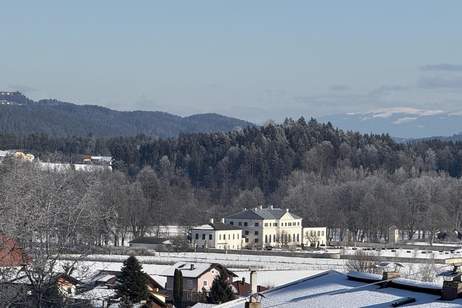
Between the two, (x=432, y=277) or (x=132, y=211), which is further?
(x=132, y=211)

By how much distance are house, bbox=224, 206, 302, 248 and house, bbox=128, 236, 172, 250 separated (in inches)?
405

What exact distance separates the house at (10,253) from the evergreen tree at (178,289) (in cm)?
2357

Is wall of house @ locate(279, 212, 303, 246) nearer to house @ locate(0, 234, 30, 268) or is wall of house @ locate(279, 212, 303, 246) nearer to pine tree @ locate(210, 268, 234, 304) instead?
pine tree @ locate(210, 268, 234, 304)

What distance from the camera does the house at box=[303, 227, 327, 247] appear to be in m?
96.5

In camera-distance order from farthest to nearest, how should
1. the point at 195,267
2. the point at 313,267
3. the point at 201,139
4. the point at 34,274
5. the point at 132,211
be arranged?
1. the point at 201,139
2. the point at 132,211
3. the point at 313,267
4. the point at 195,267
5. the point at 34,274

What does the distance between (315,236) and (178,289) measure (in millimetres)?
53820

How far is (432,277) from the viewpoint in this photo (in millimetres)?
45031

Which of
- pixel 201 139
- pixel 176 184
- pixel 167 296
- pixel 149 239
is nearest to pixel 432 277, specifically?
pixel 167 296

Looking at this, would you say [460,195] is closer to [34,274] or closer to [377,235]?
[377,235]

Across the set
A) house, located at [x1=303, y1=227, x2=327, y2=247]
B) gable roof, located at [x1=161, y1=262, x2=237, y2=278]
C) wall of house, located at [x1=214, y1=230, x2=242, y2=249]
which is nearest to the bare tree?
gable roof, located at [x1=161, y1=262, x2=237, y2=278]

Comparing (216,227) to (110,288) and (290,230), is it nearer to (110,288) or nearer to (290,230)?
(290,230)

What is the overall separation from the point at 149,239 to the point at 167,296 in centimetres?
4015

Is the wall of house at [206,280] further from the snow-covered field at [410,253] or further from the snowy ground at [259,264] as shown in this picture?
the snow-covered field at [410,253]

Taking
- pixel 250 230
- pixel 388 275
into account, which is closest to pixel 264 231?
pixel 250 230
